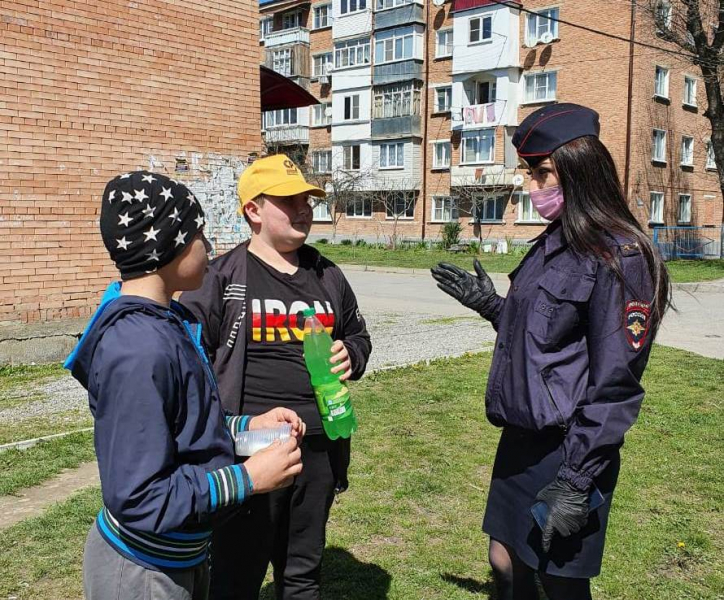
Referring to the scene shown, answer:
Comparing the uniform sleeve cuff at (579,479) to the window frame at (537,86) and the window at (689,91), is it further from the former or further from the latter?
the window at (689,91)

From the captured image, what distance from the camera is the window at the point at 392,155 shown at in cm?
4144

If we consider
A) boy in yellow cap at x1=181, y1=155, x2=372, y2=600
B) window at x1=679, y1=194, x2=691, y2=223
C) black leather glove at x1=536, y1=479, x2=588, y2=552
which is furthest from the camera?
window at x1=679, y1=194, x2=691, y2=223

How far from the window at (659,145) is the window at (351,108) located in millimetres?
17895

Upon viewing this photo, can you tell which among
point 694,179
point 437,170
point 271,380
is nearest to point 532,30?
point 437,170

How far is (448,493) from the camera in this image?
4.75 metres

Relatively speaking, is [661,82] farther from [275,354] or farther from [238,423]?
[238,423]

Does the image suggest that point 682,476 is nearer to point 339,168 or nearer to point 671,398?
point 671,398

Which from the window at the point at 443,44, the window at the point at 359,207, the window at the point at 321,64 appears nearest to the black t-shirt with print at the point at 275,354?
the window at the point at 443,44

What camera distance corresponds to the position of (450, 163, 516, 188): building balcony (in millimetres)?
36156

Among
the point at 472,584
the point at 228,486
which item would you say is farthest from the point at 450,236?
the point at 228,486

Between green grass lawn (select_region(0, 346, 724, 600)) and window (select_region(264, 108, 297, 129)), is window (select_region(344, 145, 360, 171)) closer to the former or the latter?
window (select_region(264, 108, 297, 129))

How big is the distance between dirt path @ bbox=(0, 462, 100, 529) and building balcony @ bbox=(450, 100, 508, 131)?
33844 mm

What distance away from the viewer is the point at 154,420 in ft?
5.64

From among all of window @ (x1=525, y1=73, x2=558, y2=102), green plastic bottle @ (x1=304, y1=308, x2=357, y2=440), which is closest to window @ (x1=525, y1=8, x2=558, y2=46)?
window @ (x1=525, y1=73, x2=558, y2=102)
